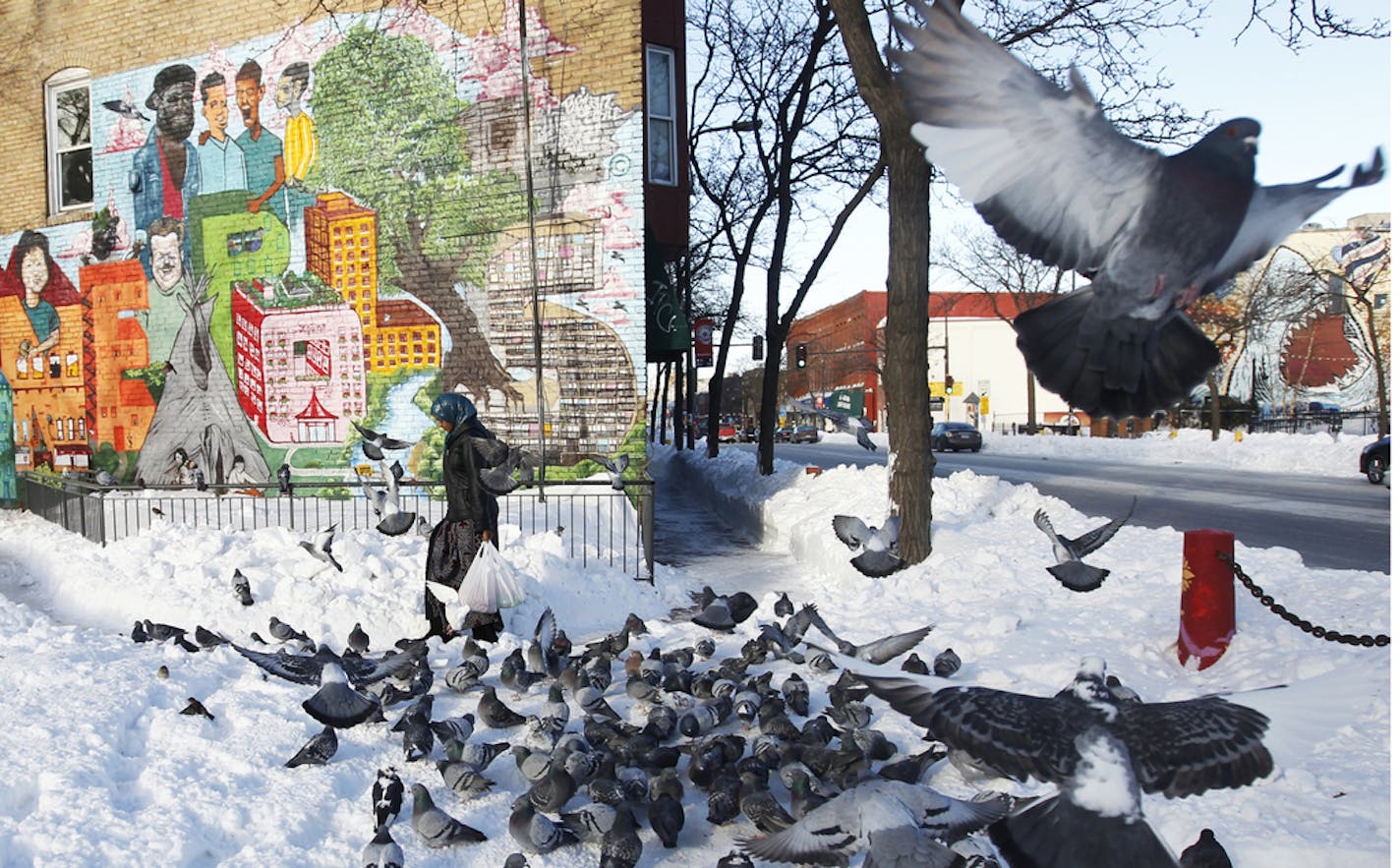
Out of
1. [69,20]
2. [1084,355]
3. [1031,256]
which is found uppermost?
[69,20]

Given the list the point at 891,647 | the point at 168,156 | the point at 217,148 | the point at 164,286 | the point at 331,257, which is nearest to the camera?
the point at 891,647

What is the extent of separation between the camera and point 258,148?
52.4 ft

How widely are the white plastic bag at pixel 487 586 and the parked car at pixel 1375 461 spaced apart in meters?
19.9

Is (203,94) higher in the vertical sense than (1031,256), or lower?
higher

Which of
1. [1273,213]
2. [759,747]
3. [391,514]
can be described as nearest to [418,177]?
[391,514]

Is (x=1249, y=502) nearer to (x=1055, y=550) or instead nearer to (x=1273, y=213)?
(x=1055, y=550)

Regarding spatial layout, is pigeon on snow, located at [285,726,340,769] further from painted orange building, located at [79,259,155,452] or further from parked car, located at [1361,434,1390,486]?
parked car, located at [1361,434,1390,486]

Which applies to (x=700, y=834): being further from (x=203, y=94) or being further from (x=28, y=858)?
(x=203, y=94)

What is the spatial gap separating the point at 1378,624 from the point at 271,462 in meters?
15.7

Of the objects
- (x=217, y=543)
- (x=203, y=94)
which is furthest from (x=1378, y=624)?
(x=203, y=94)

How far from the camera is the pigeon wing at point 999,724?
5.96 ft

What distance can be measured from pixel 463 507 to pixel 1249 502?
15591 millimetres

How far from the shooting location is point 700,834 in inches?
171

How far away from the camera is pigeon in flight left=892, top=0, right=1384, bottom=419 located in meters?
1.20
